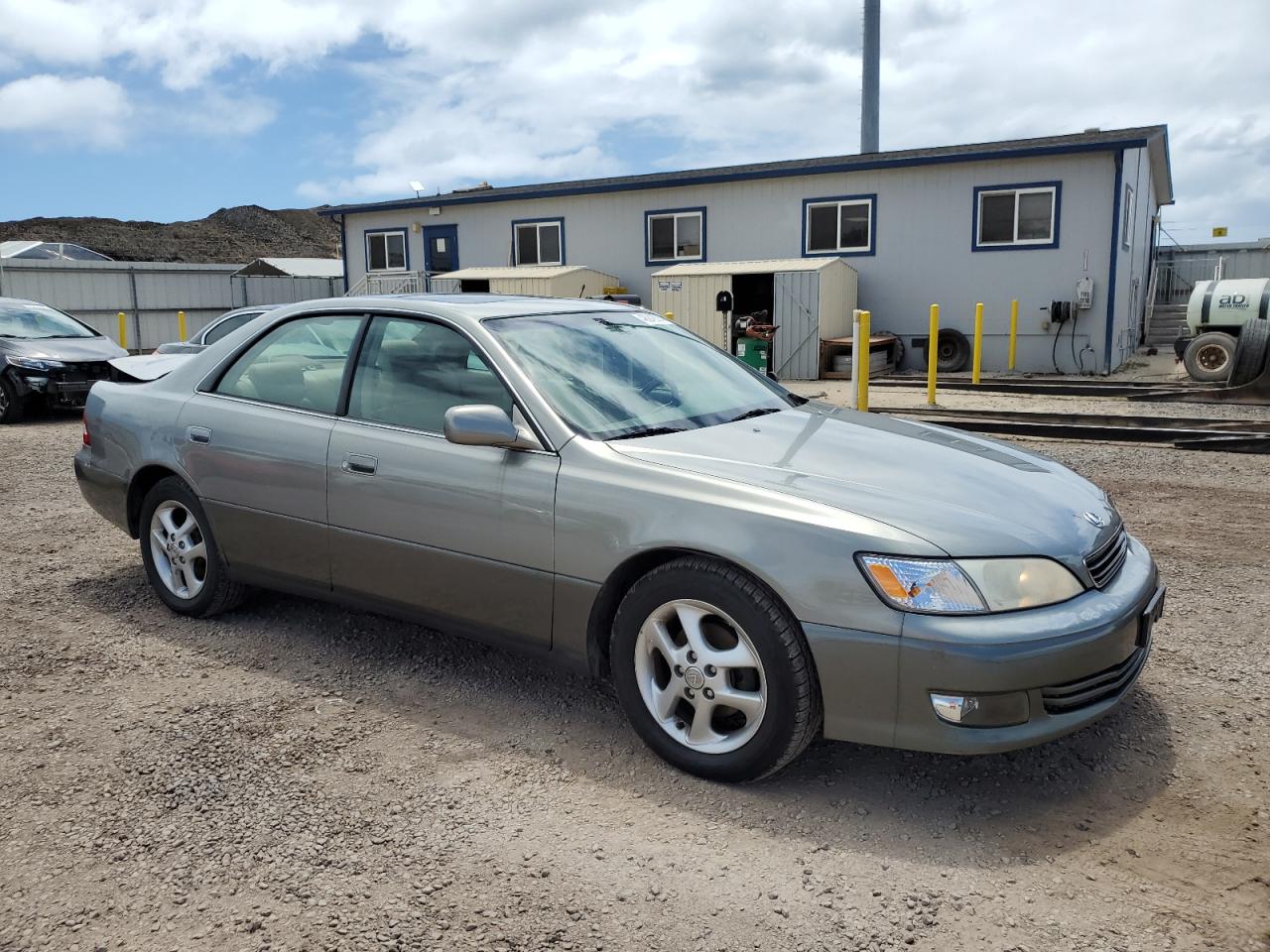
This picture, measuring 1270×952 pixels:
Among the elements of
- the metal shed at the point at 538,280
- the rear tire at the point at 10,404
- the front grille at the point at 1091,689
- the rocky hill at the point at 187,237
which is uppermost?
the rocky hill at the point at 187,237

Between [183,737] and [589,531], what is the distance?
1.60m

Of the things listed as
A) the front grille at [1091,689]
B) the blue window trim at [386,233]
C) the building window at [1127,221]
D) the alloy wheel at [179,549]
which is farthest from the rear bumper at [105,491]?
the blue window trim at [386,233]

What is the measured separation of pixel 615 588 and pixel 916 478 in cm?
103

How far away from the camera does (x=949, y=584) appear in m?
2.79

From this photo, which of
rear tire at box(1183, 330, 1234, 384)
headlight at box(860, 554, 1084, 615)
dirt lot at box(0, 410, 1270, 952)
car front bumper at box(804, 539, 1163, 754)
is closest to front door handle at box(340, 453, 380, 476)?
dirt lot at box(0, 410, 1270, 952)

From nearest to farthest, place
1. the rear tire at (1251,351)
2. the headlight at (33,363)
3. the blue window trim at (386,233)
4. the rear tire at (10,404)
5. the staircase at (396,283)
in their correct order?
1. the rear tire at (10,404)
2. the headlight at (33,363)
3. the rear tire at (1251,351)
4. the staircase at (396,283)
5. the blue window trim at (386,233)

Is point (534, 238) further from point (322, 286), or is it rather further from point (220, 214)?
point (220, 214)

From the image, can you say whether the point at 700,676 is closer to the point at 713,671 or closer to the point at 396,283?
the point at 713,671

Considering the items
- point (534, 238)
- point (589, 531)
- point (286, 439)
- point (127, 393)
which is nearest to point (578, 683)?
point (589, 531)

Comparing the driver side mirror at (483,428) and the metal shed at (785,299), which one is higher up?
the metal shed at (785,299)

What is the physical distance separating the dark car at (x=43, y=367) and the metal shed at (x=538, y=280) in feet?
32.9

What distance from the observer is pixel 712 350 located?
4621mm

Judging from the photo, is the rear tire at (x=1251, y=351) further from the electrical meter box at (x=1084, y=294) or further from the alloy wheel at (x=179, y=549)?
the alloy wheel at (x=179, y=549)

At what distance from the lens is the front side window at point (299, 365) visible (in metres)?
4.16
